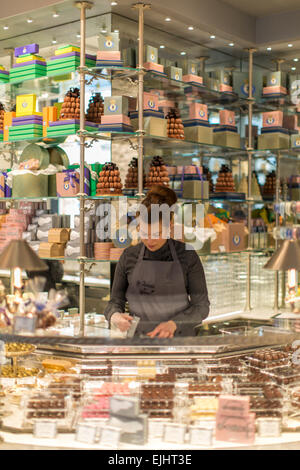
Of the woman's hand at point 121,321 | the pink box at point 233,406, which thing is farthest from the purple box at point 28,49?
the pink box at point 233,406

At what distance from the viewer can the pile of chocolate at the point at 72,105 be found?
477 centimetres

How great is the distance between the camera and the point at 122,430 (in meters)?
2.09

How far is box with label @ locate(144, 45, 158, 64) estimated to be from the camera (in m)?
4.85

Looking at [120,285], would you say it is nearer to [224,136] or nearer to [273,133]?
[224,136]

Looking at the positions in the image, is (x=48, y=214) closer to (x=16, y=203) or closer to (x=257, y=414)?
(x=16, y=203)

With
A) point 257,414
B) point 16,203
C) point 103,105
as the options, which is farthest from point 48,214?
point 257,414

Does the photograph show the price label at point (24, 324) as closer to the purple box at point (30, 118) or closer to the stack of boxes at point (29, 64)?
the purple box at point (30, 118)

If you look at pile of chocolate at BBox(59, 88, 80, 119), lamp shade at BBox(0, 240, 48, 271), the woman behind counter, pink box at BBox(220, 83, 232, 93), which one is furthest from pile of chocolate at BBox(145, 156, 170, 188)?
lamp shade at BBox(0, 240, 48, 271)

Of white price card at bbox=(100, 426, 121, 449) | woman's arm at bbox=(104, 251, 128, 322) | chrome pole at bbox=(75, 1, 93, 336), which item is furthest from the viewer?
chrome pole at bbox=(75, 1, 93, 336)

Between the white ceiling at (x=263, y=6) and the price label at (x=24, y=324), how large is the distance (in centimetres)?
414

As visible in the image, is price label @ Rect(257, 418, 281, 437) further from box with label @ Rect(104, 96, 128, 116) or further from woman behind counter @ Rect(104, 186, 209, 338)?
box with label @ Rect(104, 96, 128, 116)

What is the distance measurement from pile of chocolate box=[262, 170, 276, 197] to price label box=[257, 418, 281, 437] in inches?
168

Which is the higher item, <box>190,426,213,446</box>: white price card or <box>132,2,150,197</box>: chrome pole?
<box>132,2,150,197</box>: chrome pole

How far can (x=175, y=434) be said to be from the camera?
2092 millimetres
